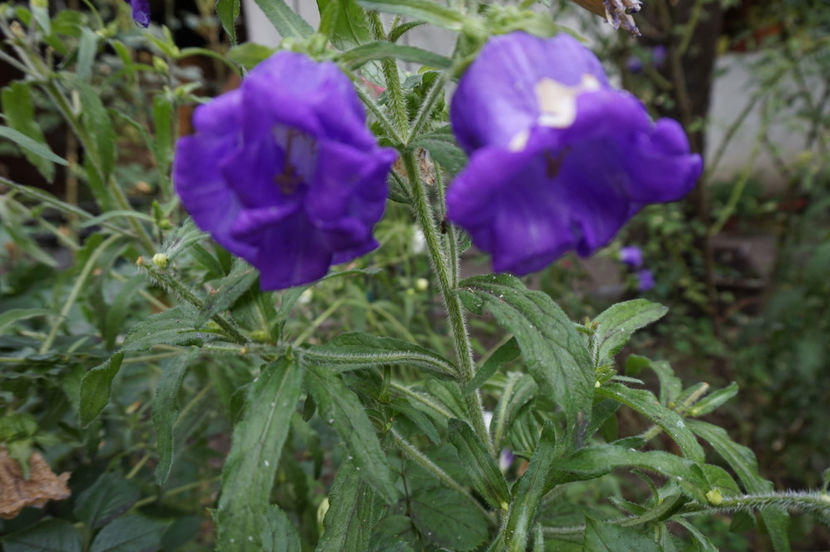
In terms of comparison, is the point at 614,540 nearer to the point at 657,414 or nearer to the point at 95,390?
the point at 657,414

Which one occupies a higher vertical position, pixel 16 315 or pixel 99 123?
pixel 99 123

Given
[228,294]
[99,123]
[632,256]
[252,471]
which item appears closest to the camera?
[252,471]

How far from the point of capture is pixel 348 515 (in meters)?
0.88

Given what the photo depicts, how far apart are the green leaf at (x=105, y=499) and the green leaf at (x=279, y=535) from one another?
46 centimetres

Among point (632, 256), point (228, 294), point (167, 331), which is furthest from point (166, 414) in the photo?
point (632, 256)

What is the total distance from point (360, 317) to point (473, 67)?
1.20m

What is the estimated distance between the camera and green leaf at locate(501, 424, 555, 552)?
81 centimetres

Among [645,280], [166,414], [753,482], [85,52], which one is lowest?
[645,280]

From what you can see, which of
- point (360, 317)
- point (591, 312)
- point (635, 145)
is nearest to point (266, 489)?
point (635, 145)

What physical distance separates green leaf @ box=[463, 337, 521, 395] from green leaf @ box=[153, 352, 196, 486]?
1.42 feet

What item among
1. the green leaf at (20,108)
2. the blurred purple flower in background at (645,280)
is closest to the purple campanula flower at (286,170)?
the green leaf at (20,108)

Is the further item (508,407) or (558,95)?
(508,407)

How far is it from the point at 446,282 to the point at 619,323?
1.13 feet

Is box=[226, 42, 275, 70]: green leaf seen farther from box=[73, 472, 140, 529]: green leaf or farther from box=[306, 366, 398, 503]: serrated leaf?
box=[73, 472, 140, 529]: green leaf
